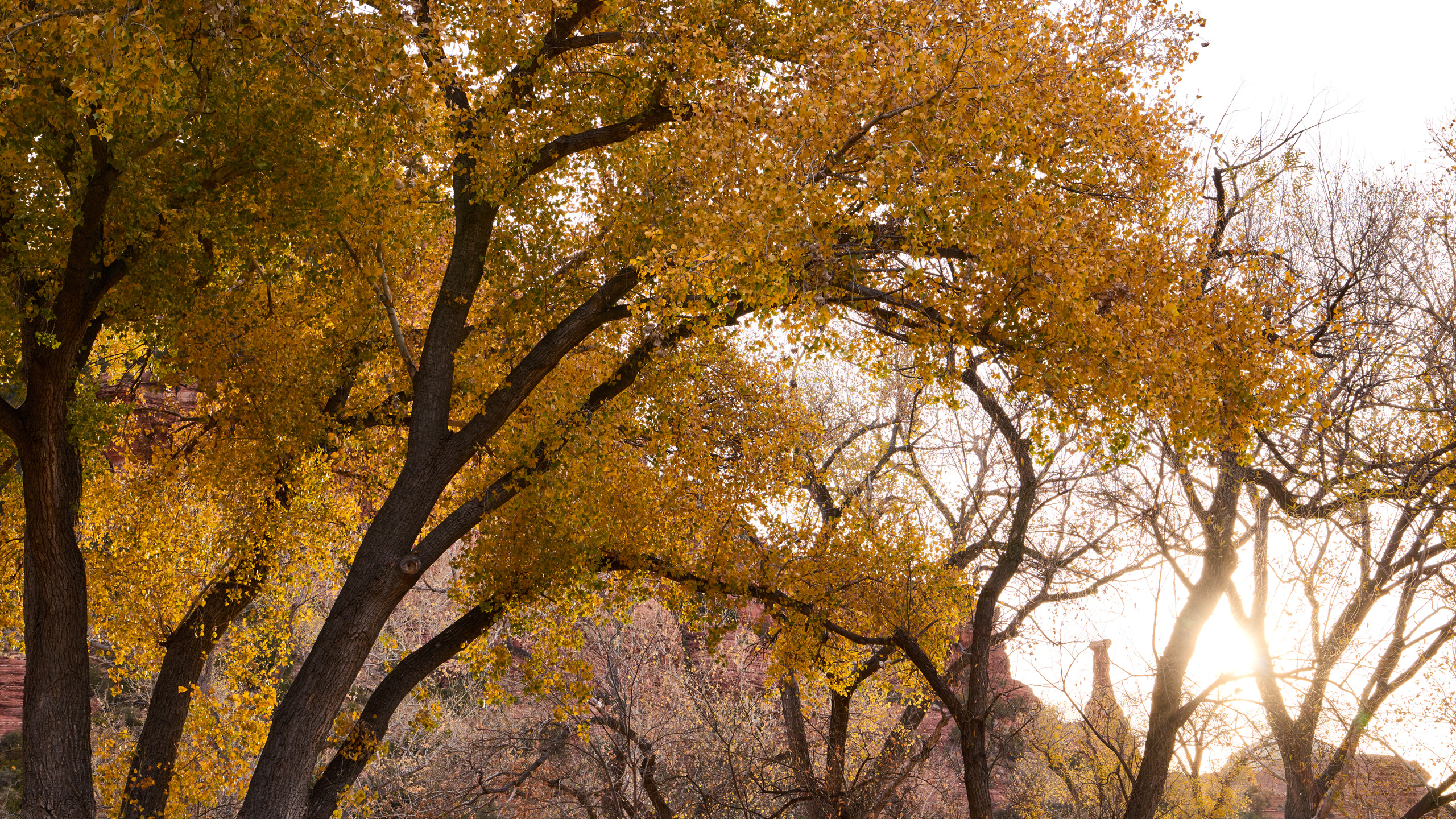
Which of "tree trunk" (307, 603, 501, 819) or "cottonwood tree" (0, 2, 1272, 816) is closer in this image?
"cottonwood tree" (0, 2, 1272, 816)

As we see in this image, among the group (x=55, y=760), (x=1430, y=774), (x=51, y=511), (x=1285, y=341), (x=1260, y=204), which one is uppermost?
(x=1260, y=204)

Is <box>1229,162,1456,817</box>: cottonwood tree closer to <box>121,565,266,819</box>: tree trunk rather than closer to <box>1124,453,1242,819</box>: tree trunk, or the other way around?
<box>1124,453,1242,819</box>: tree trunk

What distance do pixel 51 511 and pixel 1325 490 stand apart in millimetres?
12703

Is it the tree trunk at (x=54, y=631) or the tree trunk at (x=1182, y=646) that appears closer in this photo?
the tree trunk at (x=54, y=631)

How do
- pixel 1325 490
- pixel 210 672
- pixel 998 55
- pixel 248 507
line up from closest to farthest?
1. pixel 998 55
2. pixel 1325 490
3. pixel 248 507
4. pixel 210 672

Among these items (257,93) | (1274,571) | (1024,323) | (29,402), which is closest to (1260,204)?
(1274,571)

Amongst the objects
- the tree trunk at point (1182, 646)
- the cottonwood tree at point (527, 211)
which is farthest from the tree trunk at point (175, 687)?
the tree trunk at point (1182, 646)

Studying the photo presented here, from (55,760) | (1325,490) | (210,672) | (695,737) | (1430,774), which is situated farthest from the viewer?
(695,737)

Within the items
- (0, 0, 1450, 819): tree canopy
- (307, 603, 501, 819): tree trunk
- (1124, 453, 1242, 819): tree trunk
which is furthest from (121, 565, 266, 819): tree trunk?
(1124, 453, 1242, 819): tree trunk

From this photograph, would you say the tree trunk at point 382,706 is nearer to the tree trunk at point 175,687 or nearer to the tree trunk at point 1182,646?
the tree trunk at point 175,687

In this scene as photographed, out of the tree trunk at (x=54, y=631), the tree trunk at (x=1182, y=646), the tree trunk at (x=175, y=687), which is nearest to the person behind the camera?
the tree trunk at (x=54, y=631)

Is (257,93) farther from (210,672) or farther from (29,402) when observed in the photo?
(210,672)

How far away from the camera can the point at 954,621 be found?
1133 cm

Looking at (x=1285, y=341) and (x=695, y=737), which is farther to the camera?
(x=695, y=737)
